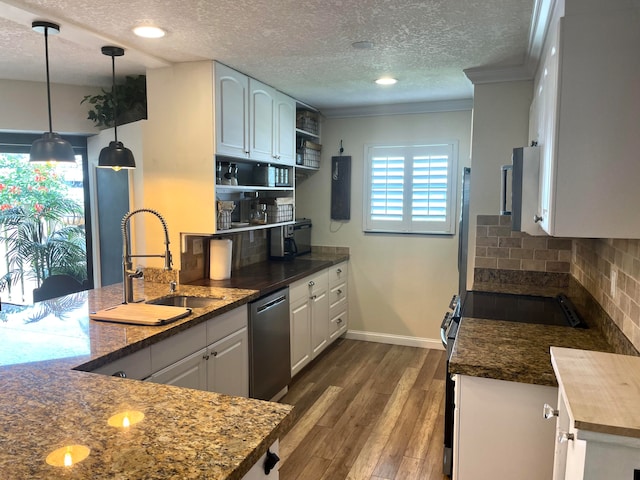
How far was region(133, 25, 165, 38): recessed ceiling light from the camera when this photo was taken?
2.32 meters

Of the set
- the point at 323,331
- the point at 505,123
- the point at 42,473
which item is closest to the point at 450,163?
the point at 505,123

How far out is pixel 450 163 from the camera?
14.2 ft

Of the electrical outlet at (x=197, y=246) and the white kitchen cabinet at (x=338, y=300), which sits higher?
the electrical outlet at (x=197, y=246)

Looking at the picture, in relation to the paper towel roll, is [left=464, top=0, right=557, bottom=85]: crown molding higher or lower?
higher

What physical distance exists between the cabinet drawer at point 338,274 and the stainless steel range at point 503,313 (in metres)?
1.56

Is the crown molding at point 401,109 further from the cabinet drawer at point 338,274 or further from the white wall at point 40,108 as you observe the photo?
the white wall at point 40,108

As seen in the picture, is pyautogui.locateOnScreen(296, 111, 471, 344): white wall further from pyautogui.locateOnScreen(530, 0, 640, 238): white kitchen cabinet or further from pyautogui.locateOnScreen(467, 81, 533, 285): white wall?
pyautogui.locateOnScreen(530, 0, 640, 238): white kitchen cabinet

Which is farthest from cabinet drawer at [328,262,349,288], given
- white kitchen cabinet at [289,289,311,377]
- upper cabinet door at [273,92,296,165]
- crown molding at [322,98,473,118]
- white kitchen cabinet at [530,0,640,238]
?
white kitchen cabinet at [530,0,640,238]

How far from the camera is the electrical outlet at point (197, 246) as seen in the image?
10.7 feet

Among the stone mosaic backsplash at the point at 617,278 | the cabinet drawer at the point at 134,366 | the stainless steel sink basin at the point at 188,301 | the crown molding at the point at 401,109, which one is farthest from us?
the crown molding at the point at 401,109

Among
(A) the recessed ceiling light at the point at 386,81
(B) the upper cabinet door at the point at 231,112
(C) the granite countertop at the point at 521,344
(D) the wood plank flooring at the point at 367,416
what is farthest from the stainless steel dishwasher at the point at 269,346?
(A) the recessed ceiling light at the point at 386,81

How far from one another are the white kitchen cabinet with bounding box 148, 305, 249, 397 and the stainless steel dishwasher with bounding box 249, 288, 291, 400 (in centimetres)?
8

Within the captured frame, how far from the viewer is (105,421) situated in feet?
4.00

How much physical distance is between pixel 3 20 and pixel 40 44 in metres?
Answer: 0.37
